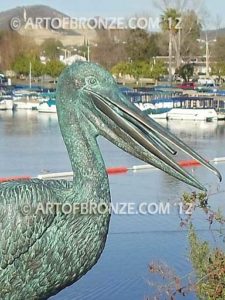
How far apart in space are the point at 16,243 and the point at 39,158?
489 inches

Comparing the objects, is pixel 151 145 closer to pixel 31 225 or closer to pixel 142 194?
pixel 31 225

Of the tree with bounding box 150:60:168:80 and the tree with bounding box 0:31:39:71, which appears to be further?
the tree with bounding box 0:31:39:71

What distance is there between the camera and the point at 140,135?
2.28 m

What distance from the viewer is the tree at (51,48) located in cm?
4842

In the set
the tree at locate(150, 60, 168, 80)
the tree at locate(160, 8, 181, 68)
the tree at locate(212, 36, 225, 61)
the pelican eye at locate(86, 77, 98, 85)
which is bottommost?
the tree at locate(150, 60, 168, 80)

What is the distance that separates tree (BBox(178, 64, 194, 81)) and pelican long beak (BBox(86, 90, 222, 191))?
40071 mm

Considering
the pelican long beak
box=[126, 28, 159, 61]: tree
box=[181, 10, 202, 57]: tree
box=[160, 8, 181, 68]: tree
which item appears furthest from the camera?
box=[126, 28, 159, 61]: tree

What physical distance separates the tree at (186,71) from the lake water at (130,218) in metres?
22.1

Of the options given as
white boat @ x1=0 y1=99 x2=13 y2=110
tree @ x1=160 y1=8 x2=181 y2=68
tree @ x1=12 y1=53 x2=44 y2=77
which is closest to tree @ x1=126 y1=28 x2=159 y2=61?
tree @ x1=160 y1=8 x2=181 y2=68

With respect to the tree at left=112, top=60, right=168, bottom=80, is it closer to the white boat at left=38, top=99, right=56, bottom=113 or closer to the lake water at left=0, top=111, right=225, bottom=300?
the white boat at left=38, top=99, right=56, bottom=113

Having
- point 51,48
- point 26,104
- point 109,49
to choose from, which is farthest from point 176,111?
point 51,48

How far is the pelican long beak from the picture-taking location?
7.45 ft

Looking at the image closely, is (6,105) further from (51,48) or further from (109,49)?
(51,48)

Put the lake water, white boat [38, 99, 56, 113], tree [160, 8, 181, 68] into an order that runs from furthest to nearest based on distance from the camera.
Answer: tree [160, 8, 181, 68] < white boat [38, 99, 56, 113] < the lake water
